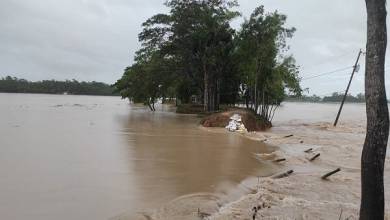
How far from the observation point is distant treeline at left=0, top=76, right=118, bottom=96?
481ft

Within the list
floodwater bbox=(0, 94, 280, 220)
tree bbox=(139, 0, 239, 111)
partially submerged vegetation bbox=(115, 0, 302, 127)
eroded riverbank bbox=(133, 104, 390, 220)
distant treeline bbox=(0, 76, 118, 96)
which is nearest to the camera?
eroded riverbank bbox=(133, 104, 390, 220)

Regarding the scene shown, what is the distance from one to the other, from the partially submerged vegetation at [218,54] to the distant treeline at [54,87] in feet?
339

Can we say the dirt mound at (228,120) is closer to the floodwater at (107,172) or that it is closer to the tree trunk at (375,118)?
the floodwater at (107,172)

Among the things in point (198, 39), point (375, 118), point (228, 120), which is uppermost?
point (198, 39)

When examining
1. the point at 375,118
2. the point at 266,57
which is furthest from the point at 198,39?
the point at 375,118

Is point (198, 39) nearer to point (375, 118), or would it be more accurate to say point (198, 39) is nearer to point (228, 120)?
point (228, 120)

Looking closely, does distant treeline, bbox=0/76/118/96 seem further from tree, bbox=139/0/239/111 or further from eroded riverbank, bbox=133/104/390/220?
eroded riverbank, bbox=133/104/390/220

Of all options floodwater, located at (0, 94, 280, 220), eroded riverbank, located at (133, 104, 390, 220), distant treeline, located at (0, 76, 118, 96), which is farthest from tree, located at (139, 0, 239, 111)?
distant treeline, located at (0, 76, 118, 96)

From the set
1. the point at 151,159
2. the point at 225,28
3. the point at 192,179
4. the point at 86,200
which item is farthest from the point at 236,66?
the point at 86,200

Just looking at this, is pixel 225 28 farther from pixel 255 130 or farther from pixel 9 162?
pixel 9 162

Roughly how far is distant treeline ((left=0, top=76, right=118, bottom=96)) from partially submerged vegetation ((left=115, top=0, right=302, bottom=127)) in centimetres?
10331

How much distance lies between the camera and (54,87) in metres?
156

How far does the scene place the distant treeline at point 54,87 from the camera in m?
146

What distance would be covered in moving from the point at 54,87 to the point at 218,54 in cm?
13291
